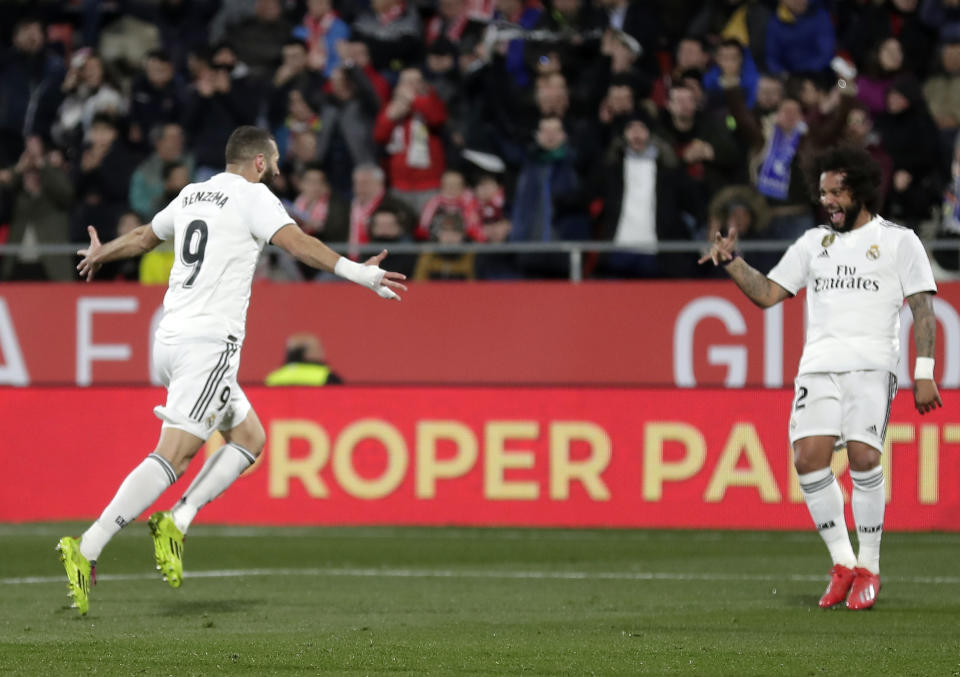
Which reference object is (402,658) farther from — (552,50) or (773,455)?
(552,50)

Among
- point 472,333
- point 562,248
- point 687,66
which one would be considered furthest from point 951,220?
point 472,333

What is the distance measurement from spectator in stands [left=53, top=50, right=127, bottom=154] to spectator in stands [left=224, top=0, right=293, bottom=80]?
1380mm

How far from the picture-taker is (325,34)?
18.7m

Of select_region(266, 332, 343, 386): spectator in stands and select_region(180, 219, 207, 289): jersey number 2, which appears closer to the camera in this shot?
select_region(180, 219, 207, 289): jersey number 2

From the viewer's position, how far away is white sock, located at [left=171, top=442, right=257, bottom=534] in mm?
9008

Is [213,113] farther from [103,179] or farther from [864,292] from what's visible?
[864,292]

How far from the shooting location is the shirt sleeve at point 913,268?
29.6 feet

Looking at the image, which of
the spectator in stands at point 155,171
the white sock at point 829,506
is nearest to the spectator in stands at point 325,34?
the spectator in stands at point 155,171

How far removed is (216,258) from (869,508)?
3586 millimetres

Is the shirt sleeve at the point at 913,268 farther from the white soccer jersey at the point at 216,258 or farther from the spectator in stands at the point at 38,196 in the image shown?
the spectator in stands at the point at 38,196

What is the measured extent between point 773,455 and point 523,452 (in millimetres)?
1930

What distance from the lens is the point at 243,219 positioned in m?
8.84

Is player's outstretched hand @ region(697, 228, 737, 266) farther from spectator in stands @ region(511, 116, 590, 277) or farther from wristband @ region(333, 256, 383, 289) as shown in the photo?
spectator in stands @ region(511, 116, 590, 277)

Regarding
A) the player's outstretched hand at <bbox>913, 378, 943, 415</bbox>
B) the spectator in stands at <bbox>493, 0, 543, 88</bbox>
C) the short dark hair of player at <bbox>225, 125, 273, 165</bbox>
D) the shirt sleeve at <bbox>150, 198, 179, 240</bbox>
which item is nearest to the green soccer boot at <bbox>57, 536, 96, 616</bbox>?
the shirt sleeve at <bbox>150, 198, 179, 240</bbox>
